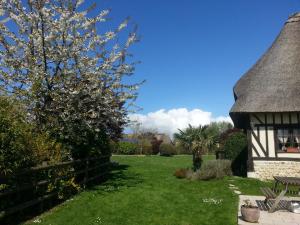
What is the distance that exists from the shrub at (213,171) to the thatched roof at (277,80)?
289 cm

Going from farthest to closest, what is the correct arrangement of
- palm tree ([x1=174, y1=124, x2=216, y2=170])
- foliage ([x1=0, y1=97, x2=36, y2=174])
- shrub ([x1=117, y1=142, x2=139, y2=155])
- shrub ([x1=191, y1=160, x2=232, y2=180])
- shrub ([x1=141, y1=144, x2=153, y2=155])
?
shrub ([x1=141, y1=144, x2=153, y2=155]), shrub ([x1=117, y1=142, x2=139, y2=155]), palm tree ([x1=174, y1=124, x2=216, y2=170]), shrub ([x1=191, y1=160, x2=232, y2=180]), foliage ([x1=0, y1=97, x2=36, y2=174])

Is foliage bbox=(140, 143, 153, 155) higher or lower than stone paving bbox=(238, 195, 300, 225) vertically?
higher

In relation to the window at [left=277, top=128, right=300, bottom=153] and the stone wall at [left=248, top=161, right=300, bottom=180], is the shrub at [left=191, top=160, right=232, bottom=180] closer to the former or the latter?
the stone wall at [left=248, top=161, right=300, bottom=180]

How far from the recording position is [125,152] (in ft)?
142

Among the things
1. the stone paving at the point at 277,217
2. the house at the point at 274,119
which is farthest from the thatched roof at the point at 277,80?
the stone paving at the point at 277,217

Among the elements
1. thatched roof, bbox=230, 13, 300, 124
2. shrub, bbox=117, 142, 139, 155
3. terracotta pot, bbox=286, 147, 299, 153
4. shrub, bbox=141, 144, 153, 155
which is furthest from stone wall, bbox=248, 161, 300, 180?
shrub, bbox=141, 144, 153, 155

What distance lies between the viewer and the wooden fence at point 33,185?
9266mm

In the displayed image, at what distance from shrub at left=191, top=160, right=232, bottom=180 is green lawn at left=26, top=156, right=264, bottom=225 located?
0.65m

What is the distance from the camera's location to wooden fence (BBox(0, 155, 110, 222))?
9.27 meters

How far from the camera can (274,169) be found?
18438mm

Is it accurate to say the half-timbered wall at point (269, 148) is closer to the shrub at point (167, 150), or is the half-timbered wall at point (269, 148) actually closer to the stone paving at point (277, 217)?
the stone paving at point (277, 217)

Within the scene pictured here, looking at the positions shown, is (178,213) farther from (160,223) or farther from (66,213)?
(66,213)

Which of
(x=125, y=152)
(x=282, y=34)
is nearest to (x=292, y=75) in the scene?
(x=282, y=34)

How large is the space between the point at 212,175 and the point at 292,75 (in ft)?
22.6
